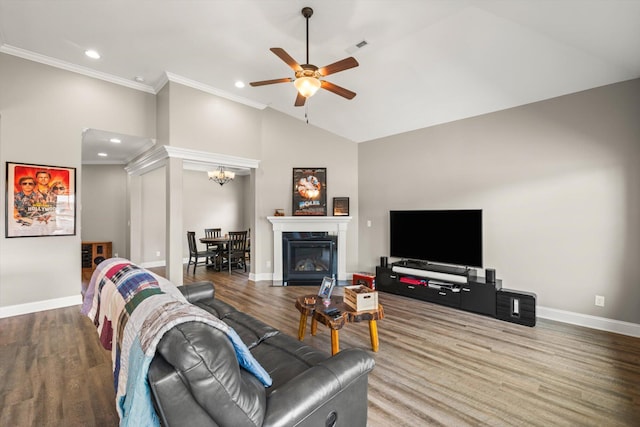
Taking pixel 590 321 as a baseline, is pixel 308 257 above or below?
above

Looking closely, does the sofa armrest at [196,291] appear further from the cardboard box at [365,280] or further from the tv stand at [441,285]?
the tv stand at [441,285]

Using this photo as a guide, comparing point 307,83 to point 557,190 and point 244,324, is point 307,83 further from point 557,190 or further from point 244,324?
point 557,190

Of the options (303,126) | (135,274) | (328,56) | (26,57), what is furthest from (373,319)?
(26,57)

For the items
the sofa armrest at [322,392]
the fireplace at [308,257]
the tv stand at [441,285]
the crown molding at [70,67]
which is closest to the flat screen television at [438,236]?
the tv stand at [441,285]

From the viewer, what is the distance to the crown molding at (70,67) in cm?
387

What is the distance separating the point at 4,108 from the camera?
3.83 meters

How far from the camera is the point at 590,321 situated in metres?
3.47

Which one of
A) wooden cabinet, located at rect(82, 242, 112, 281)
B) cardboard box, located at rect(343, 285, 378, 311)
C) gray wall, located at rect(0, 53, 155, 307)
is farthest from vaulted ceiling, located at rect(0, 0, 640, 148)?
wooden cabinet, located at rect(82, 242, 112, 281)

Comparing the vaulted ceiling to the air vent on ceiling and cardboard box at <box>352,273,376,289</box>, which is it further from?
cardboard box at <box>352,273,376,289</box>

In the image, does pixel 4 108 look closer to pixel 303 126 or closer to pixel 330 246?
pixel 303 126

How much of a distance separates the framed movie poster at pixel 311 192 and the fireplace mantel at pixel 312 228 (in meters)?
0.28

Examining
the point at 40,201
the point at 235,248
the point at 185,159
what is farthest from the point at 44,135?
the point at 235,248

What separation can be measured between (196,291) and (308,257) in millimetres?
3152

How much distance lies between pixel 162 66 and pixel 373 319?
15.0ft
